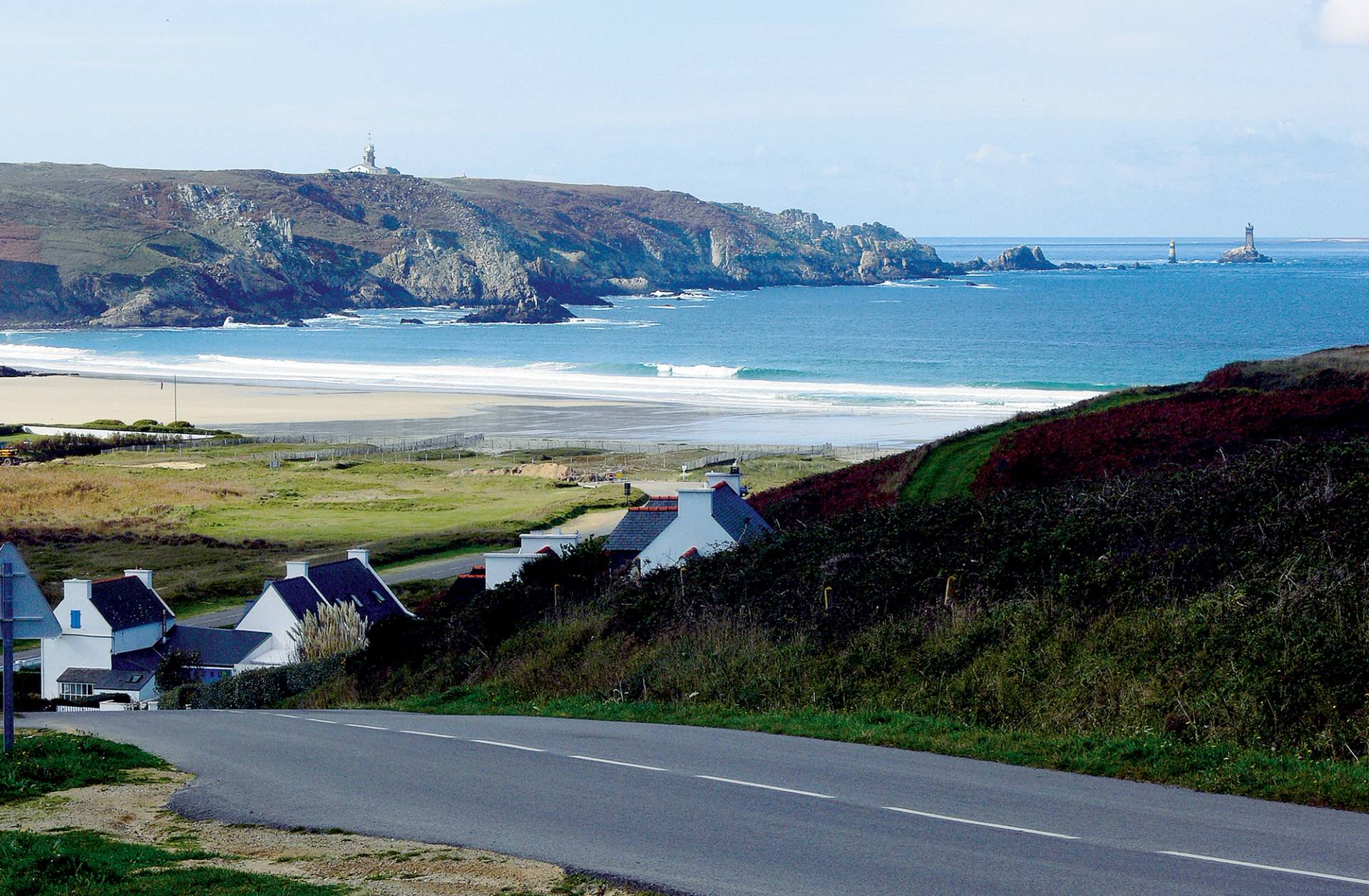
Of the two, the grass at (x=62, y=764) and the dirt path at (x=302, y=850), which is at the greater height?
the dirt path at (x=302, y=850)

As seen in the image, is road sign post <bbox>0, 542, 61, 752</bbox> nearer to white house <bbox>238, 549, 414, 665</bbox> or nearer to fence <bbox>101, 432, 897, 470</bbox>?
white house <bbox>238, 549, 414, 665</bbox>

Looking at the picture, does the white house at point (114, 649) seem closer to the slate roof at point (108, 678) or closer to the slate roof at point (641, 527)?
the slate roof at point (108, 678)

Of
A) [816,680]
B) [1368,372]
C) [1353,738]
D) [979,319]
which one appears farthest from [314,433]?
[979,319]

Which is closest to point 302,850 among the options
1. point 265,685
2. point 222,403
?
point 265,685

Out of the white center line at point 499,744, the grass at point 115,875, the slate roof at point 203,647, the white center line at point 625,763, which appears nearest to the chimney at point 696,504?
the white center line at point 499,744

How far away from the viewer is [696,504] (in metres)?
23.9

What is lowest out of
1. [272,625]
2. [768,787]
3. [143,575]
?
[272,625]

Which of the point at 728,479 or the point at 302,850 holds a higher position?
the point at 728,479

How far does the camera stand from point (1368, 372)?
3062 centimetres

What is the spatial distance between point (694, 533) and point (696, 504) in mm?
513

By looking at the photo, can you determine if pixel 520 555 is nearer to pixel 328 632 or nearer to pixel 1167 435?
pixel 328 632

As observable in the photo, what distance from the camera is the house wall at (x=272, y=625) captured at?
29.4m

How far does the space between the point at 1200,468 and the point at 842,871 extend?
14641mm

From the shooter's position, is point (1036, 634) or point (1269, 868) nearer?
point (1269, 868)
